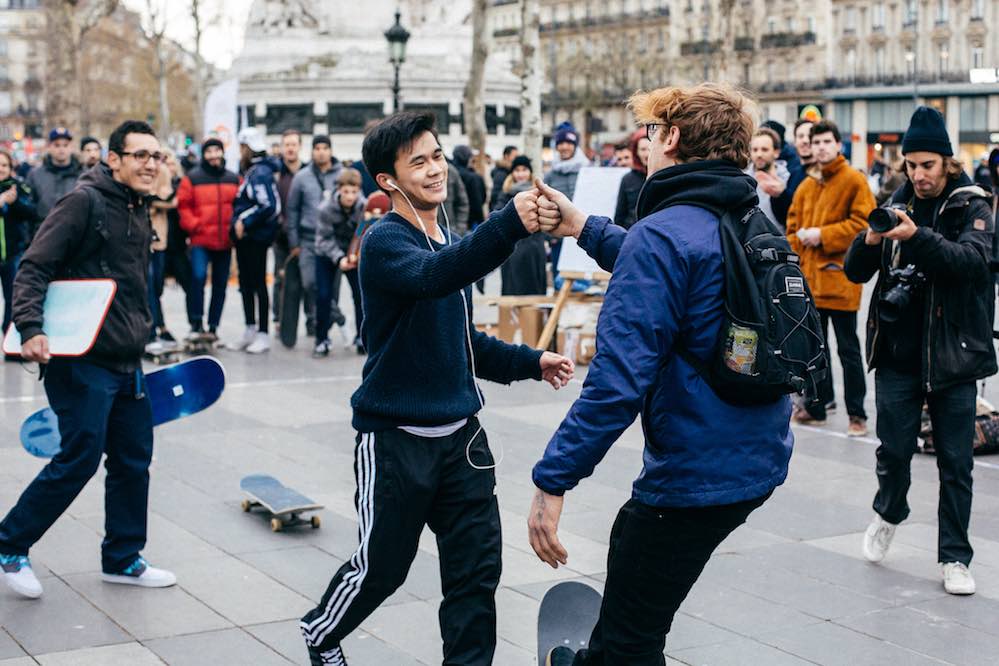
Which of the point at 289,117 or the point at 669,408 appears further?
the point at 289,117

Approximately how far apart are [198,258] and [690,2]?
89.2 meters

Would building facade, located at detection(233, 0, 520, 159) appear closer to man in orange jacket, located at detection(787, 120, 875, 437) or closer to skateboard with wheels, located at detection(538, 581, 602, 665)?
man in orange jacket, located at detection(787, 120, 875, 437)

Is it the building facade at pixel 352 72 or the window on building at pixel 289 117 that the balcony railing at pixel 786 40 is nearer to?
the building facade at pixel 352 72

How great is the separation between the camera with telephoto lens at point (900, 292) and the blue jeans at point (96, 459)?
3161mm

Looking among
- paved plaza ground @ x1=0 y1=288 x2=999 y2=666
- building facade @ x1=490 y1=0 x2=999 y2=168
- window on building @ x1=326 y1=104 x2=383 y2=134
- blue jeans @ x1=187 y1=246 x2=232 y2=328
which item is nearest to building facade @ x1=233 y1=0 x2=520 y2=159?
window on building @ x1=326 y1=104 x2=383 y2=134

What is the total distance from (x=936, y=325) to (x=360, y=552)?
117 inches

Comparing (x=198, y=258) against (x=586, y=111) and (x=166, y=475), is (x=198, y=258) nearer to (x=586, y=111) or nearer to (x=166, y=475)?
(x=166, y=475)

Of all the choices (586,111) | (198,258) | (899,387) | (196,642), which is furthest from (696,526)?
(586,111)

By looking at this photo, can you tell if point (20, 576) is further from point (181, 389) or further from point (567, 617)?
point (567, 617)

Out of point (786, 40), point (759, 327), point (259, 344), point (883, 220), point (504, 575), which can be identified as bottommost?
point (504, 575)

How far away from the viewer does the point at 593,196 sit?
1247 centimetres

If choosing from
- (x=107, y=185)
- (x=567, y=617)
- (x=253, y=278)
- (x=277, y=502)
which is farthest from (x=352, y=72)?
(x=567, y=617)

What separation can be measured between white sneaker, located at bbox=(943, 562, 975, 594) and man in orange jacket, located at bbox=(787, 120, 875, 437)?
11.8 ft

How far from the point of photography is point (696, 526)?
12.1 ft
